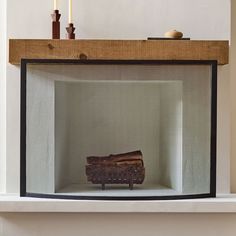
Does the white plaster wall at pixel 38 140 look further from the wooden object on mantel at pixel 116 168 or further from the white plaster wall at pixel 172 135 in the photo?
the white plaster wall at pixel 172 135

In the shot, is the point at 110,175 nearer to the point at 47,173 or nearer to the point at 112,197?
the point at 112,197

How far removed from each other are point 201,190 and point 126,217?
342 millimetres

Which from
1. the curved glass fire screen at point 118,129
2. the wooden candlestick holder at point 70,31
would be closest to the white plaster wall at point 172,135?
the curved glass fire screen at point 118,129

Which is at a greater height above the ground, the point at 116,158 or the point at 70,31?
the point at 70,31

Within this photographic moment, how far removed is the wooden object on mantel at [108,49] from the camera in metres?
2.08

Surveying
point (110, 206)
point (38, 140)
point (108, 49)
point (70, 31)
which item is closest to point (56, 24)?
point (70, 31)

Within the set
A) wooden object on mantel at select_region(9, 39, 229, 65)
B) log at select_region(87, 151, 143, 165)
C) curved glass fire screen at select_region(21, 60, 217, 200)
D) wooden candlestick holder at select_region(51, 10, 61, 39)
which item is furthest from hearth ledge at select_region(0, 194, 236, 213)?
wooden candlestick holder at select_region(51, 10, 61, 39)

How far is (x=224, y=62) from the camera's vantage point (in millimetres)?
2137

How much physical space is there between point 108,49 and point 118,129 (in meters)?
0.35

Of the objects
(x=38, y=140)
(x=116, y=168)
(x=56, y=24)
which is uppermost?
(x=56, y=24)

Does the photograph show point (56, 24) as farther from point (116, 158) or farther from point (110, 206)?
point (110, 206)

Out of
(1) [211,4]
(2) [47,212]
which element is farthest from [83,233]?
(1) [211,4]

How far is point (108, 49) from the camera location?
2.08 meters

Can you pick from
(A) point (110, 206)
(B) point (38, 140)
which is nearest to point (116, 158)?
(A) point (110, 206)
